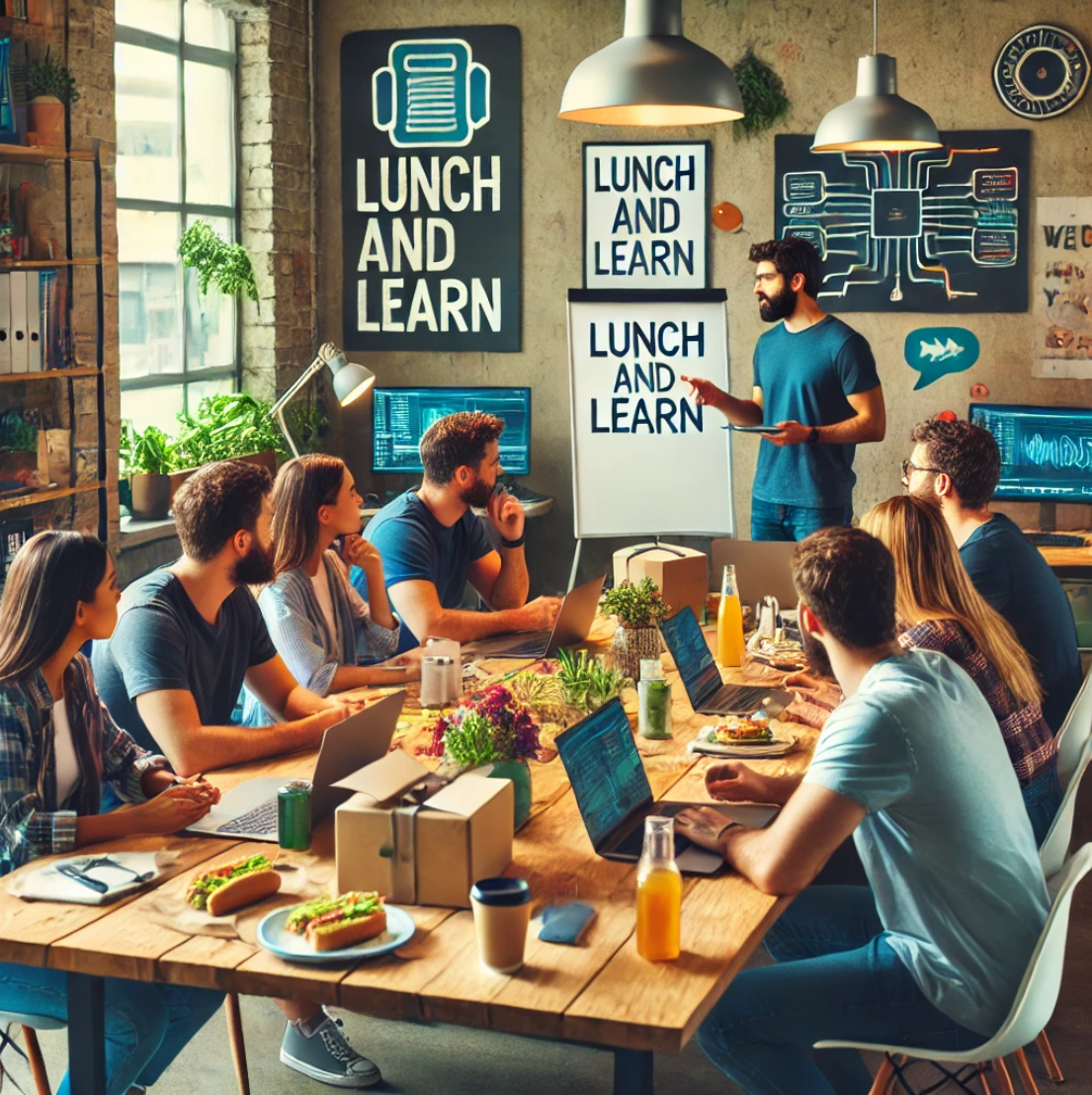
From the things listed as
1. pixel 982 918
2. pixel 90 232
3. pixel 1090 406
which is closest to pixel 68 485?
pixel 90 232

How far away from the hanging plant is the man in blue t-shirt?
4.44ft

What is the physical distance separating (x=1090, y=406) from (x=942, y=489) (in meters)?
3.16

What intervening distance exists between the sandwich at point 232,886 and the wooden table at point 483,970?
71mm

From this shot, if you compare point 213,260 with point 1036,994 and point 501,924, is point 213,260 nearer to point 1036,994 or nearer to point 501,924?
point 501,924

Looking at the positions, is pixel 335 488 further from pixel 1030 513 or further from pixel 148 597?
pixel 1030 513

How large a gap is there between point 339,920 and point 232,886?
0.20m

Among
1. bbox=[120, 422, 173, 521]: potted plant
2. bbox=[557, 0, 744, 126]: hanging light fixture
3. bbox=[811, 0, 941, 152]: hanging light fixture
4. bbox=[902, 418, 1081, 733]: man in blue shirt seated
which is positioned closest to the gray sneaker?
bbox=[902, 418, 1081, 733]: man in blue shirt seated

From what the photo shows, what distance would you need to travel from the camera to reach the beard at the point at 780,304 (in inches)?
201

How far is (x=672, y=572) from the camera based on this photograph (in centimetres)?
402

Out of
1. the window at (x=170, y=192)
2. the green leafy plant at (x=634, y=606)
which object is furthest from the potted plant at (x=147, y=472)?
the green leafy plant at (x=634, y=606)

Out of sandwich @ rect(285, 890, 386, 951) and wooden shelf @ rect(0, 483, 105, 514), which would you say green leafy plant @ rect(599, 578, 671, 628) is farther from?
wooden shelf @ rect(0, 483, 105, 514)

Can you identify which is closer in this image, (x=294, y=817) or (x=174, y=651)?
(x=294, y=817)

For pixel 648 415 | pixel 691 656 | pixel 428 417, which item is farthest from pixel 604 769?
pixel 428 417

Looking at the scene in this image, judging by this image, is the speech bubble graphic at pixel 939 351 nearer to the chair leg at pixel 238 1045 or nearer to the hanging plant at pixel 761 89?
the hanging plant at pixel 761 89
